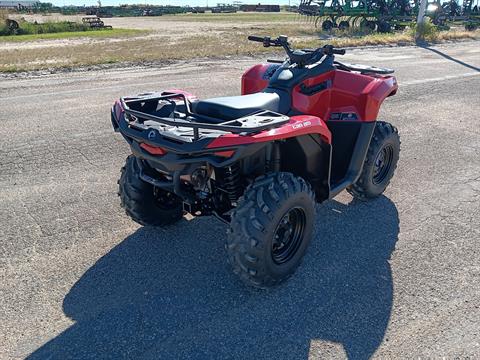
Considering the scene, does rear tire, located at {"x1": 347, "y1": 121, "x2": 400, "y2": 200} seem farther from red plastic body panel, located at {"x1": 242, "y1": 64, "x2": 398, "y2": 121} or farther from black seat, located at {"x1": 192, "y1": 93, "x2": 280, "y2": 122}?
black seat, located at {"x1": 192, "y1": 93, "x2": 280, "y2": 122}

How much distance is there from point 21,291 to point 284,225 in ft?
6.21

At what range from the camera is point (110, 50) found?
53.4 feet

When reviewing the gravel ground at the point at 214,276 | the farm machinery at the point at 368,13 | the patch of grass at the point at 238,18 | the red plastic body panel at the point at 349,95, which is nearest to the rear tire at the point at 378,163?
the gravel ground at the point at 214,276

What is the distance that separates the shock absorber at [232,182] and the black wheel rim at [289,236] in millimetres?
382

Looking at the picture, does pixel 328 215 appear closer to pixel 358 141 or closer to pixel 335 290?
pixel 358 141

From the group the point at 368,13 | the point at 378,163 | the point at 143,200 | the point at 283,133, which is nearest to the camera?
the point at 283,133

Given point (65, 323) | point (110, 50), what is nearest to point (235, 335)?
point (65, 323)

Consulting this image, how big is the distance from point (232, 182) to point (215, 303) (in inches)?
32.5

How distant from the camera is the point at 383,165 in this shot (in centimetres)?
453

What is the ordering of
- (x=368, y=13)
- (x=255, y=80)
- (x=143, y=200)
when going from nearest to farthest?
(x=143, y=200) < (x=255, y=80) < (x=368, y=13)

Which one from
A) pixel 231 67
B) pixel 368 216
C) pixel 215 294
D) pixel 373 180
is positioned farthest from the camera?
pixel 231 67

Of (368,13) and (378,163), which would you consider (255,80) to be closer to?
(378,163)

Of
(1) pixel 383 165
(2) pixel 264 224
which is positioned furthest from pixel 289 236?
(1) pixel 383 165

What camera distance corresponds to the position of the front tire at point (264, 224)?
2.75m
